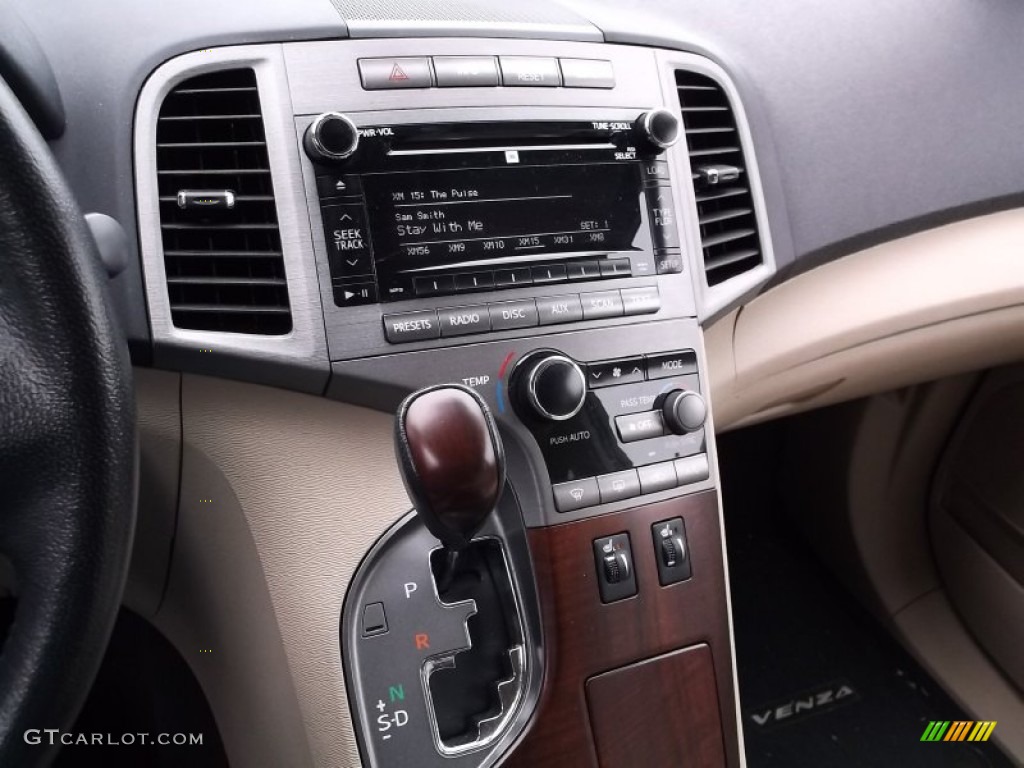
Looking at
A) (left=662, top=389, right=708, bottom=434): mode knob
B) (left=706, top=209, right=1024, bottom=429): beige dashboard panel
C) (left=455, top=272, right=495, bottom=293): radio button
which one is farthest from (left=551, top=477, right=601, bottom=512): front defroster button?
(left=706, top=209, right=1024, bottom=429): beige dashboard panel

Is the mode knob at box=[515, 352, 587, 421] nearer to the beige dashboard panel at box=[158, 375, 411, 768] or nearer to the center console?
the center console

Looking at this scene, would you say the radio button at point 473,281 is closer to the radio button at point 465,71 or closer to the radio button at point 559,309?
the radio button at point 559,309

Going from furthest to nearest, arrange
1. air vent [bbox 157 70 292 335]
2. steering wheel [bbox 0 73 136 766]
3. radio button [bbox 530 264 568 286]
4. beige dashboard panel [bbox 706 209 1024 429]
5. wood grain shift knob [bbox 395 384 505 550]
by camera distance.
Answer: beige dashboard panel [bbox 706 209 1024 429] → radio button [bbox 530 264 568 286] → air vent [bbox 157 70 292 335] → wood grain shift knob [bbox 395 384 505 550] → steering wheel [bbox 0 73 136 766]

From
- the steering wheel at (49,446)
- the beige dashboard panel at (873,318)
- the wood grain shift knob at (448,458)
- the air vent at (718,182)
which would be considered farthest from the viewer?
the beige dashboard panel at (873,318)

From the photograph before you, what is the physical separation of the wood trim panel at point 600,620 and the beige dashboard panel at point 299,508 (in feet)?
0.54

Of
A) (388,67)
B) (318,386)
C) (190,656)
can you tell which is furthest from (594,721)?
(388,67)

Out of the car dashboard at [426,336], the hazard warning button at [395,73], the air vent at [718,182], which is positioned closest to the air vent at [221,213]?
the car dashboard at [426,336]

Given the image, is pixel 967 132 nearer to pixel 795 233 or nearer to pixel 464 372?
pixel 795 233

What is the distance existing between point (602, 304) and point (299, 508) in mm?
357

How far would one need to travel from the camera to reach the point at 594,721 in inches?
37.6

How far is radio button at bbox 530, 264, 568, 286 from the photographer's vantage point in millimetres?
948

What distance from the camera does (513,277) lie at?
3.07 ft

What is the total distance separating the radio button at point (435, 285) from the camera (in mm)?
897

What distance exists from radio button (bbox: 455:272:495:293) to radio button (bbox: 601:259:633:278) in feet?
0.42
